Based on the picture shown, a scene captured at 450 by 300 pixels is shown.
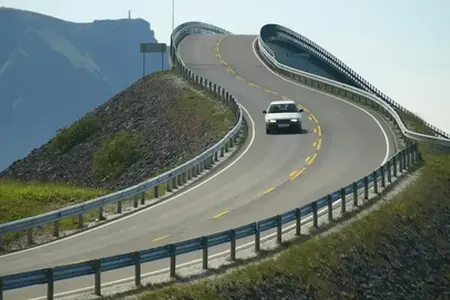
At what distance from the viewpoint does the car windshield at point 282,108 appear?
45438 millimetres

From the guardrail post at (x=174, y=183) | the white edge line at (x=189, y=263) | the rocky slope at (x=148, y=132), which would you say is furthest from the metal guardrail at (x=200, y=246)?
the rocky slope at (x=148, y=132)

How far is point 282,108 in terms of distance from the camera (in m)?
45.6

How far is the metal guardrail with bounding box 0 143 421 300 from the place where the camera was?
49.9 feet

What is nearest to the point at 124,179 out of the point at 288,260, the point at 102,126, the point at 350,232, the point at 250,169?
the point at 250,169

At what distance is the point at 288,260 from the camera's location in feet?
63.6

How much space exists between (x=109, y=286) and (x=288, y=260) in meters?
4.12

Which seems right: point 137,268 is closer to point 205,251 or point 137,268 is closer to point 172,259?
point 172,259

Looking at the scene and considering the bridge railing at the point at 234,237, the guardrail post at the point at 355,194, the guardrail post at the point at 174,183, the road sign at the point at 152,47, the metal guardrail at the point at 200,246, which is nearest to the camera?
the metal guardrail at the point at 200,246

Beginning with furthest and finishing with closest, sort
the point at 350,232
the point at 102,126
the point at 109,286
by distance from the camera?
1. the point at 102,126
2. the point at 350,232
3. the point at 109,286

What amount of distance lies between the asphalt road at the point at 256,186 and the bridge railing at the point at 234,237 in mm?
1131

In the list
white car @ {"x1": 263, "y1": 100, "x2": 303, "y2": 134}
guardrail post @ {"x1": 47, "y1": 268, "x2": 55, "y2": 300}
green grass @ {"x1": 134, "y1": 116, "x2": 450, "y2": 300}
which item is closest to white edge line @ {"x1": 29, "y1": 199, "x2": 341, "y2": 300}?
guardrail post @ {"x1": 47, "y1": 268, "x2": 55, "y2": 300}

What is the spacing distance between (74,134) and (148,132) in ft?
29.4

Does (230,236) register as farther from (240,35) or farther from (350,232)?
(240,35)

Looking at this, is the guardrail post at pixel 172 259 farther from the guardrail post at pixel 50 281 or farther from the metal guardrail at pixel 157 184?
the metal guardrail at pixel 157 184
